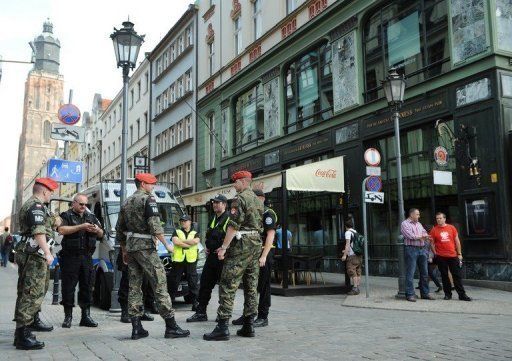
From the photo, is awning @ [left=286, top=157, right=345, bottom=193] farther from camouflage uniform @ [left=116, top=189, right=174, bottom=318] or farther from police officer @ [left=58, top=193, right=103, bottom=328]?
camouflage uniform @ [left=116, top=189, right=174, bottom=318]

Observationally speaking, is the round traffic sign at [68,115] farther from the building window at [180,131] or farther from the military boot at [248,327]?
the building window at [180,131]

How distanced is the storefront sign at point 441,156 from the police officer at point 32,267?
33.4ft

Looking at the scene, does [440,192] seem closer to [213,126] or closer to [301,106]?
[301,106]

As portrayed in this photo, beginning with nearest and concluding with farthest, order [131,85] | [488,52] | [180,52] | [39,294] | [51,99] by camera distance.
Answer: [39,294] < [488,52] < [180,52] < [131,85] < [51,99]

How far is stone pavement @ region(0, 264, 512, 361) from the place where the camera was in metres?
5.57

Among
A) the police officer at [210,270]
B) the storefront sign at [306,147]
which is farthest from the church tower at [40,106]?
the police officer at [210,270]

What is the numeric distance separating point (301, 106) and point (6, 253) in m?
18.2

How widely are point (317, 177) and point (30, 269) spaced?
7904 millimetres

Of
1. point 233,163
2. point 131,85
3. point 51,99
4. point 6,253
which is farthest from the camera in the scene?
point 51,99

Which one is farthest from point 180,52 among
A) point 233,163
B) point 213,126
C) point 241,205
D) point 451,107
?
point 241,205

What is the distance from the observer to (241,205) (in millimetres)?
6699

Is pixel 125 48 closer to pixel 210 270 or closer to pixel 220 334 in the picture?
pixel 210 270

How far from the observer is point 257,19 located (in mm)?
24641

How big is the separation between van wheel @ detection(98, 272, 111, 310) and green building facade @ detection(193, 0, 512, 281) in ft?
19.7
